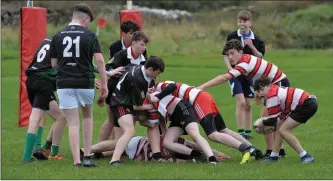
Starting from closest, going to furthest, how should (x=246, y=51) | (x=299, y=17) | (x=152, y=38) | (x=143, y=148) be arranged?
(x=143, y=148)
(x=246, y=51)
(x=152, y=38)
(x=299, y=17)

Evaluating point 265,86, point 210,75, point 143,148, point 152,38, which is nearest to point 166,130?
point 143,148

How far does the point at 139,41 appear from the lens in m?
10.7

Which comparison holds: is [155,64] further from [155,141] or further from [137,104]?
[155,141]

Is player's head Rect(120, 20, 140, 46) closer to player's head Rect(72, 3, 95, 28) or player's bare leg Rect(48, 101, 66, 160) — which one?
player's bare leg Rect(48, 101, 66, 160)

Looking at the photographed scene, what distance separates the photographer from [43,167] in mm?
9922

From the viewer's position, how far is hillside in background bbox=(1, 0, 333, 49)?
3950 cm

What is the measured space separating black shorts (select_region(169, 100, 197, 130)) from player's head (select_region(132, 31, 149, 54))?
949mm

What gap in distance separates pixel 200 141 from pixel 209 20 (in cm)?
3756

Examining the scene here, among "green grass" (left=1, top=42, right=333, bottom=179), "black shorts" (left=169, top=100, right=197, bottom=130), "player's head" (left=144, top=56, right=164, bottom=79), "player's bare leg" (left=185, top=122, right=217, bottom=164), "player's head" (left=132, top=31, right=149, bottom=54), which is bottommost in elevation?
"green grass" (left=1, top=42, right=333, bottom=179)

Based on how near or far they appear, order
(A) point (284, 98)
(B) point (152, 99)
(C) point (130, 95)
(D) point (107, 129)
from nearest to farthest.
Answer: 1. (A) point (284, 98)
2. (C) point (130, 95)
3. (B) point (152, 99)
4. (D) point (107, 129)

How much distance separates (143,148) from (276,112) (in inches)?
78.0

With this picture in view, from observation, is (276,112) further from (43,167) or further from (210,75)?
(210,75)

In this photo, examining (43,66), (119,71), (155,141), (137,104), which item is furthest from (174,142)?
(43,66)

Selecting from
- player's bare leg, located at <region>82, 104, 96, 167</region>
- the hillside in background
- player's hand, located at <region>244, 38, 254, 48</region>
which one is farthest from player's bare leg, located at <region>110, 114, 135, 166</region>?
the hillside in background
